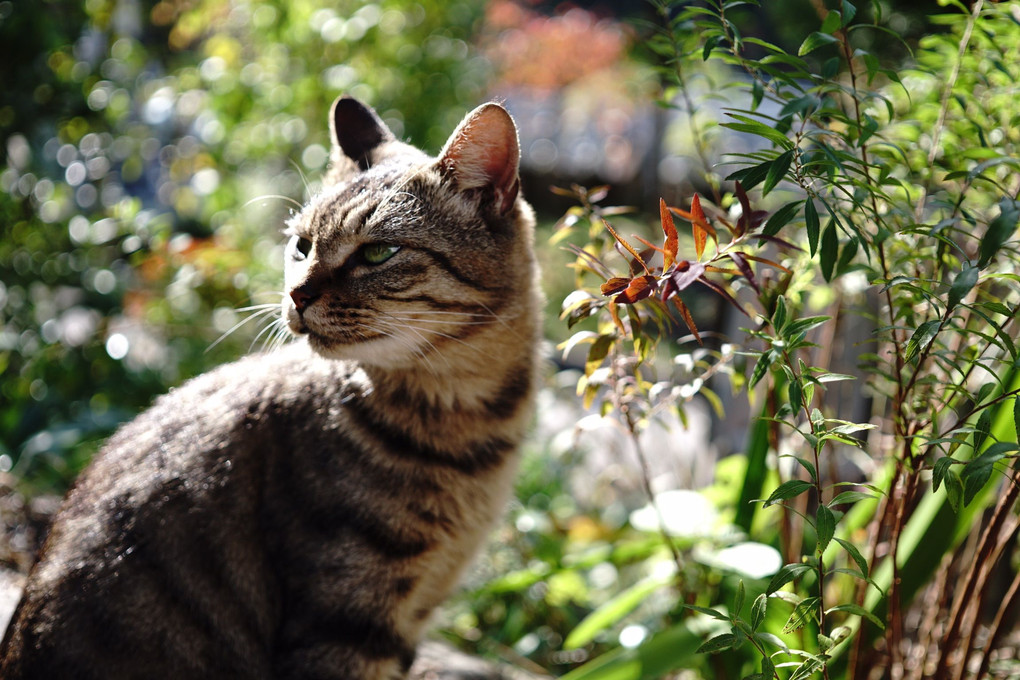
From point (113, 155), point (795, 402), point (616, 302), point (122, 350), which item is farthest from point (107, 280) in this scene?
point (795, 402)

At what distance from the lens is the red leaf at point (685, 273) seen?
1139mm

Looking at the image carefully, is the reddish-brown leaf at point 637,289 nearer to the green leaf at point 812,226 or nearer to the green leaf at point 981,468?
the green leaf at point 812,226

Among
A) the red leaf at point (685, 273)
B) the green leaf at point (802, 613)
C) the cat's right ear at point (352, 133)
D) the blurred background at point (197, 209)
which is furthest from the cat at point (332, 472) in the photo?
the green leaf at point (802, 613)

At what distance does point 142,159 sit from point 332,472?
2.70 meters

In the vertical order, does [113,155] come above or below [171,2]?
below

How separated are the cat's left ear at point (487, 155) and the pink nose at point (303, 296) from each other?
40 centimetres

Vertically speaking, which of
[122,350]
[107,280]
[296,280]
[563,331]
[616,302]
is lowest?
[563,331]

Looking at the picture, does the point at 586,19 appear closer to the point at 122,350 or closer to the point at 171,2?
the point at 171,2

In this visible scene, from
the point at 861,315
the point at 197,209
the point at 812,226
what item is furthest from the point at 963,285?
the point at 197,209

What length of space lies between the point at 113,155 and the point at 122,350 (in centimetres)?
100

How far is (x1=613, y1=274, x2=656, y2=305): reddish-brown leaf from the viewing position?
1.16 metres

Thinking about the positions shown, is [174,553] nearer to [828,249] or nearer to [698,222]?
[698,222]

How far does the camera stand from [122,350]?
10.0ft

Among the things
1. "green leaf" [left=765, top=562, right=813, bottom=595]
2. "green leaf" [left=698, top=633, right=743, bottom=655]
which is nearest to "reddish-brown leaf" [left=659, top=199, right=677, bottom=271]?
"green leaf" [left=765, top=562, right=813, bottom=595]
